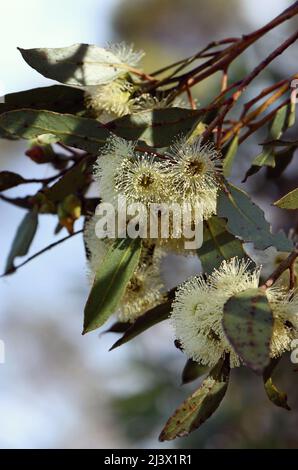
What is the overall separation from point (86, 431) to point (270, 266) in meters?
Answer: 5.53

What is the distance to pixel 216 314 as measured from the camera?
115cm

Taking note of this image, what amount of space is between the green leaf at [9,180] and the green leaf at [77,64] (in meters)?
0.25

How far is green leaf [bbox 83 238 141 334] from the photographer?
4.18 ft

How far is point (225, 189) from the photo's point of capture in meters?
1.26

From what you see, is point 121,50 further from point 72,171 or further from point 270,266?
point 270,266

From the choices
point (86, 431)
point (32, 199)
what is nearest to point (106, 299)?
point (32, 199)

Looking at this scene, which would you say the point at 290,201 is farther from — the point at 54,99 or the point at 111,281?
the point at 54,99

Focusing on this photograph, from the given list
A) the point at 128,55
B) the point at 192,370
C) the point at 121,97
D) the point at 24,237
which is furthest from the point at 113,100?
the point at 192,370

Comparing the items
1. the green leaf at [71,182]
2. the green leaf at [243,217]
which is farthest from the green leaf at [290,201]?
the green leaf at [71,182]

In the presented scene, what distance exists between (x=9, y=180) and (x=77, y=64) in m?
0.28

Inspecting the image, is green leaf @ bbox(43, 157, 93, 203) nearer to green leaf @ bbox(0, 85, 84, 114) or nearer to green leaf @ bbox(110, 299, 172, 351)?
green leaf @ bbox(0, 85, 84, 114)

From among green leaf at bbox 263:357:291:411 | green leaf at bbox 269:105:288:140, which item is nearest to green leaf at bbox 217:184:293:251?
green leaf at bbox 263:357:291:411

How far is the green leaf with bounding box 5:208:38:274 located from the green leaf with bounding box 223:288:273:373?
0.59 meters
